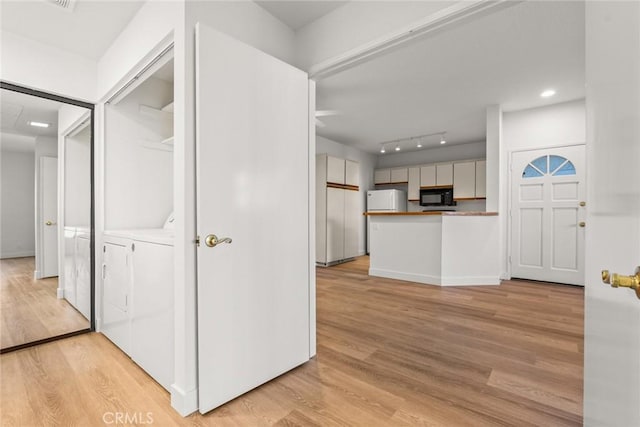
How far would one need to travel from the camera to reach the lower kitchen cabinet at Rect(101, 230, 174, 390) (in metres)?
1.61

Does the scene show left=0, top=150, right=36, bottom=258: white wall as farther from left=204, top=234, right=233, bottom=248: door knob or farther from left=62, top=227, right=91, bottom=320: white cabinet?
left=204, top=234, right=233, bottom=248: door knob

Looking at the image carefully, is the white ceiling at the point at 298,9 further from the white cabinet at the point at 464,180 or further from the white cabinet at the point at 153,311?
the white cabinet at the point at 464,180

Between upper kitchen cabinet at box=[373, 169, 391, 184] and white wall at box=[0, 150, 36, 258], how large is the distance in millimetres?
6269

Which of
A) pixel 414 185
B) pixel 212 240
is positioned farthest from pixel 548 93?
pixel 212 240

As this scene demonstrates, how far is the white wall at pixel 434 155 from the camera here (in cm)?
623

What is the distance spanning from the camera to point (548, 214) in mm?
4168

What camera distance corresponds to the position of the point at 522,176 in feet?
14.3

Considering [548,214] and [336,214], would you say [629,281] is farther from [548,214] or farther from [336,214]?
[336,214]

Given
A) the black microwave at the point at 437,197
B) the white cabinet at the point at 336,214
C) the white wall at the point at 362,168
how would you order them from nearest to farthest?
the white cabinet at the point at 336,214 < the black microwave at the point at 437,197 < the white wall at the point at 362,168

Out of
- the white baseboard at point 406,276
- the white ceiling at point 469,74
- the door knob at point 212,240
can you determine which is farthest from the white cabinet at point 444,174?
the door knob at point 212,240

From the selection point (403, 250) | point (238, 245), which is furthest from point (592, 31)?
point (403, 250)

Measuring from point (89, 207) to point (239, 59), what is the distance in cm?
194

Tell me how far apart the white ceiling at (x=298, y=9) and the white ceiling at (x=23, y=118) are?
189cm

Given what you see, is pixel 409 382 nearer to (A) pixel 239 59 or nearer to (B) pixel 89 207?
(A) pixel 239 59
